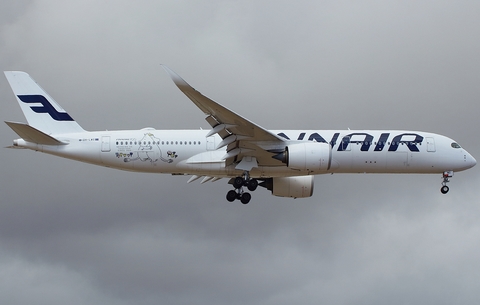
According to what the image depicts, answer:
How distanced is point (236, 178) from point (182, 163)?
3.01 m

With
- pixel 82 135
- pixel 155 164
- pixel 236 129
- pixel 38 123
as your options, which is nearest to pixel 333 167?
pixel 236 129

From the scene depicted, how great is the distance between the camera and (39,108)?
1793 inches

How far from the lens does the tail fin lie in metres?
44.8

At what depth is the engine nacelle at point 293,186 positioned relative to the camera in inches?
1837

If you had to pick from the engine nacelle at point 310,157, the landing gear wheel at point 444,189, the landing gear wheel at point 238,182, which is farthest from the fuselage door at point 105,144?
the landing gear wheel at point 444,189

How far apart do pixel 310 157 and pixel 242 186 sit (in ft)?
14.5

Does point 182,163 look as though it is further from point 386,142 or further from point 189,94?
point 386,142

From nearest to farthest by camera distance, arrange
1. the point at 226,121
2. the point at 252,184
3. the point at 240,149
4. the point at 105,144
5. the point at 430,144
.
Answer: the point at 226,121, the point at 240,149, the point at 105,144, the point at 252,184, the point at 430,144

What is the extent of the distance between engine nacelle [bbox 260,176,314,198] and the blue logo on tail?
39.9ft

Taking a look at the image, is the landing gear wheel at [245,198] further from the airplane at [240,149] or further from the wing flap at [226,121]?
the wing flap at [226,121]

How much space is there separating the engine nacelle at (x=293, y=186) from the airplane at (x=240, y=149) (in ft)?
8.57

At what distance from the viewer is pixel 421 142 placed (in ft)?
146

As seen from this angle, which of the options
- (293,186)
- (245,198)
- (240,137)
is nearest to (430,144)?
(293,186)

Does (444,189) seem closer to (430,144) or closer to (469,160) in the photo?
(469,160)
